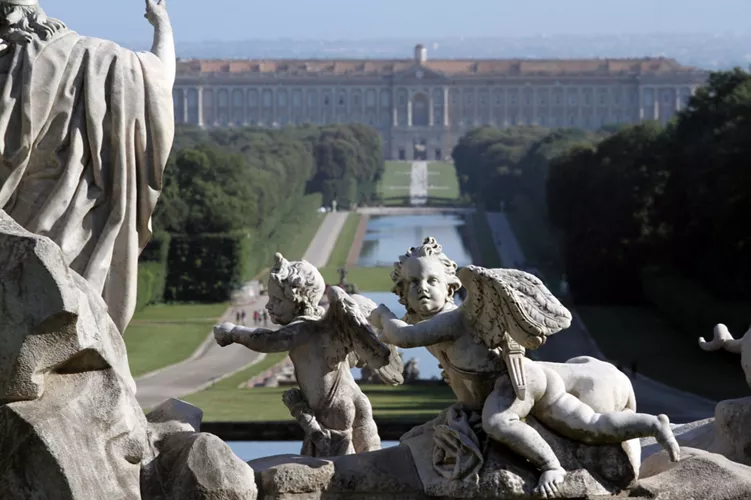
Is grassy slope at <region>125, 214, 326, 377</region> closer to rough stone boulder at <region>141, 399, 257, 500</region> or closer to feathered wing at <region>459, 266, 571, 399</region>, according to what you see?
rough stone boulder at <region>141, 399, 257, 500</region>

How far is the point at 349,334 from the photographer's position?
25.4ft

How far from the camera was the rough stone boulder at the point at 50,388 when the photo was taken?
659 centimetres

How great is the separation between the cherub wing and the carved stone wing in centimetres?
54

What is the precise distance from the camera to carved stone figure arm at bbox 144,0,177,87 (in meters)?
7.90

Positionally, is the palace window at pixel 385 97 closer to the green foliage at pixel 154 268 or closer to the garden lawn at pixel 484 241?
the garden lawn at pixel 484 241

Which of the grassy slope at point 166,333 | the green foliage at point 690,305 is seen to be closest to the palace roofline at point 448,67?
the grassy slope at point 166,333

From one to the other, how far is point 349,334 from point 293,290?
0.30 meters

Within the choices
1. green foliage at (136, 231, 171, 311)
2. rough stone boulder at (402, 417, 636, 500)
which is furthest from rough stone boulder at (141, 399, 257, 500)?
green foliage at (136, 231, 171, 311)

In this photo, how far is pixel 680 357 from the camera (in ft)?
120

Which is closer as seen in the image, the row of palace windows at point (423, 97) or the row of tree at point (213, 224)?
the row of tree at point (213, 224)

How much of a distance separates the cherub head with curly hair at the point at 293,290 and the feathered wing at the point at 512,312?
2.68 ft

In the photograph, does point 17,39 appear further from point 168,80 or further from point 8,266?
point 8,266

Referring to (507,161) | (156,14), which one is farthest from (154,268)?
(507,161)

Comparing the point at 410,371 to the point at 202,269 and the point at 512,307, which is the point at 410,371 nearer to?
the point at 202,269
